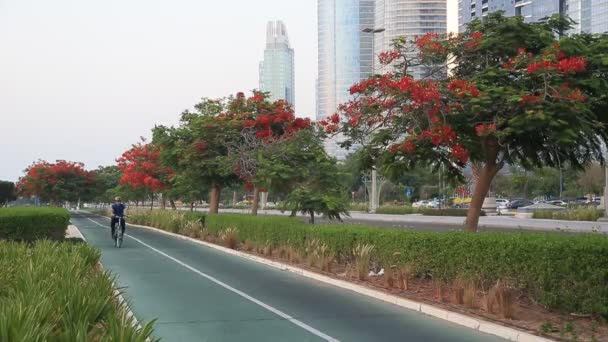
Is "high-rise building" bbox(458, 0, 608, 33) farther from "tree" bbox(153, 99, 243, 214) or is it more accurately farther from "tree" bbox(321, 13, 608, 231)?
"tree" bbox(321, 13, 608, 231)

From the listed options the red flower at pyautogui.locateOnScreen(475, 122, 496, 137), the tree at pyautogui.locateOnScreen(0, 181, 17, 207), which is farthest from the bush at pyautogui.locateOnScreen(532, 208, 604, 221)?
the tree at pyautogui.locateOnScreen(0, 181, 17, 207)

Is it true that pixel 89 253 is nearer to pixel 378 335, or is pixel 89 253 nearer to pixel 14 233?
pixel 378 335

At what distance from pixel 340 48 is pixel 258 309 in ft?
110

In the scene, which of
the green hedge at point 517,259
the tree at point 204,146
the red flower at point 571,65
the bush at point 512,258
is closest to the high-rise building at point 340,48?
the tree at point 204,146

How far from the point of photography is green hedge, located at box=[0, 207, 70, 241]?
67.4 feet

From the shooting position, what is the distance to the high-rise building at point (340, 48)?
3972 cm

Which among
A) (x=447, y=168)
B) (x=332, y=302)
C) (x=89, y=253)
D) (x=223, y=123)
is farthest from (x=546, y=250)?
(x=223, y=123)

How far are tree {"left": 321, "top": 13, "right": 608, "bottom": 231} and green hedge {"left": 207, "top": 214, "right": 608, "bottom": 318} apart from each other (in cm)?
180

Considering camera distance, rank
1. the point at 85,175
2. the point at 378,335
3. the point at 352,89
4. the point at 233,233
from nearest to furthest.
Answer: the point at 378,335 < the point at 352,89 < the point at 233,233 < the point at 85,175

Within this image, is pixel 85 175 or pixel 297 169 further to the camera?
pixel 85 175

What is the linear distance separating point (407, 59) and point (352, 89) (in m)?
1.62

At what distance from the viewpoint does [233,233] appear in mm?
22984

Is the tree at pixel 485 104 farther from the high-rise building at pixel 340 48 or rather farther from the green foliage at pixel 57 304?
the high-rise building at pixel 340 48

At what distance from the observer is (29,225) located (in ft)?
68.8
